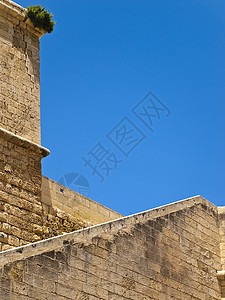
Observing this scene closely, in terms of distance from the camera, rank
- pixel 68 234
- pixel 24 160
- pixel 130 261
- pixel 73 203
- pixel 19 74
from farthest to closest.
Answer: pixel 73 203, pixel 19 74, pixel 24 160, pixel 130 261, pixel 68 234

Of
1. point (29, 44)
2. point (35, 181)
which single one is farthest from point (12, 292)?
point (29, 44)

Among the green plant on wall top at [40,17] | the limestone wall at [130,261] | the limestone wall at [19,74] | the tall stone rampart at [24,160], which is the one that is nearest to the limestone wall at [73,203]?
the tall stone rampart at [24,160]

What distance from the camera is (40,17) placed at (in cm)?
1198

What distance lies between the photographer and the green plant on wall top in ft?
39.1

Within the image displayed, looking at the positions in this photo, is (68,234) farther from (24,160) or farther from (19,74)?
(19,74)

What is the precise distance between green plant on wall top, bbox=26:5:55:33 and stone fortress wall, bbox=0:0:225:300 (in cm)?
13

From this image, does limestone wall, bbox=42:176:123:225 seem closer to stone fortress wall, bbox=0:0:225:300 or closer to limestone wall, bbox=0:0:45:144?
stone fortress wall, bbox=0:0:225:300

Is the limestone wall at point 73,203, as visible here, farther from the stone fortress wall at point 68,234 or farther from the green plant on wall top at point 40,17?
the green plant on wall top at point 40,17

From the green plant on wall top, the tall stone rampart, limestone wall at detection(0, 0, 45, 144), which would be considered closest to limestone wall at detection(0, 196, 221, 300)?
the tall stone rampart

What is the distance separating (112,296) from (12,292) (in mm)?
1797

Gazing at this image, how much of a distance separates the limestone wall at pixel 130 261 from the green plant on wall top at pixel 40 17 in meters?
4.38

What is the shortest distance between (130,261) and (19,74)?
4418 mm

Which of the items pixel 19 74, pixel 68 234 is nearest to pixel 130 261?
→ pixel 68 234

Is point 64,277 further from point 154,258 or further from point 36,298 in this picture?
point 154,258
